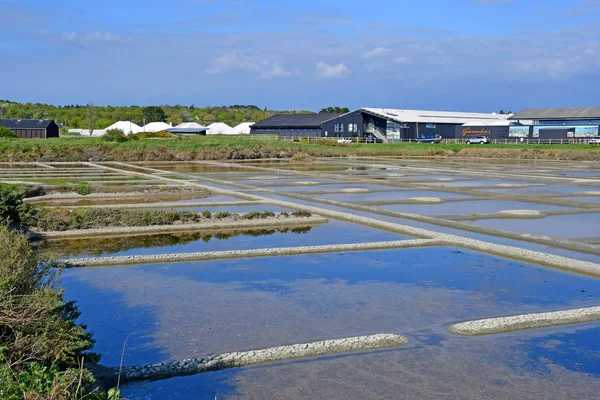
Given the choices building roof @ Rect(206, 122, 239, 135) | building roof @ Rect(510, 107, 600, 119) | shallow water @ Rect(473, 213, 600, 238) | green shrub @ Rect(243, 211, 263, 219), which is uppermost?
building roof @ Rect(510, 107, 600, 119)

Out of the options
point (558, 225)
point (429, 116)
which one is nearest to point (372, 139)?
point (429, 116)

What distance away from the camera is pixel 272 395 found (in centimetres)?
605

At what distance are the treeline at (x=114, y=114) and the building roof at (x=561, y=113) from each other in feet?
154

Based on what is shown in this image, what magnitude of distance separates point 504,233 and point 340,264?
15.3 ft

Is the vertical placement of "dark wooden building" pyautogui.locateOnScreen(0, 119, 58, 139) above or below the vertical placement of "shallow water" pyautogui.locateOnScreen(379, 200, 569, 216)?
above

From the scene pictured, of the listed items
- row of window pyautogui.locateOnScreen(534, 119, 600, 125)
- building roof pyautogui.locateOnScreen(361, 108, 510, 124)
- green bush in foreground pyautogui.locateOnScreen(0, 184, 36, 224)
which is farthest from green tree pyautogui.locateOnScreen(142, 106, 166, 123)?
green bush in foreground pyautogui.locateOnScreen(0, 184, 36, 224)

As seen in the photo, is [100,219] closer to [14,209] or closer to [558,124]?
[14,209]

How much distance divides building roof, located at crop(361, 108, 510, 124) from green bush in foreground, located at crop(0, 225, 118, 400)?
2725 inches

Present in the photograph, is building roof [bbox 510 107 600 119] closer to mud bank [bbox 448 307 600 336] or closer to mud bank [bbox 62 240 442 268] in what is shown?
mud bank [bbox 62 240 442 268]

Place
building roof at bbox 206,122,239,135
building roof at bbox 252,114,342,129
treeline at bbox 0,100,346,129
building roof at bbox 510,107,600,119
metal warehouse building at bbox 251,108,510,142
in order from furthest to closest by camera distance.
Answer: treeline at bbox 0,100,346,129 < building roof at bbox 206,122,239,135 < building roof at bbox 252,114,342,129 < metal warehouse building at bbox 251,108,510,142 < building roof at bbox 510,107,600,119

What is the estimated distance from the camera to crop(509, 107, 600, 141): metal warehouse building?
225ft

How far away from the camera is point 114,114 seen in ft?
389

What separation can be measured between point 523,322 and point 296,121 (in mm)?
74410

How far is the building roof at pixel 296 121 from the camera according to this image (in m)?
79.5
